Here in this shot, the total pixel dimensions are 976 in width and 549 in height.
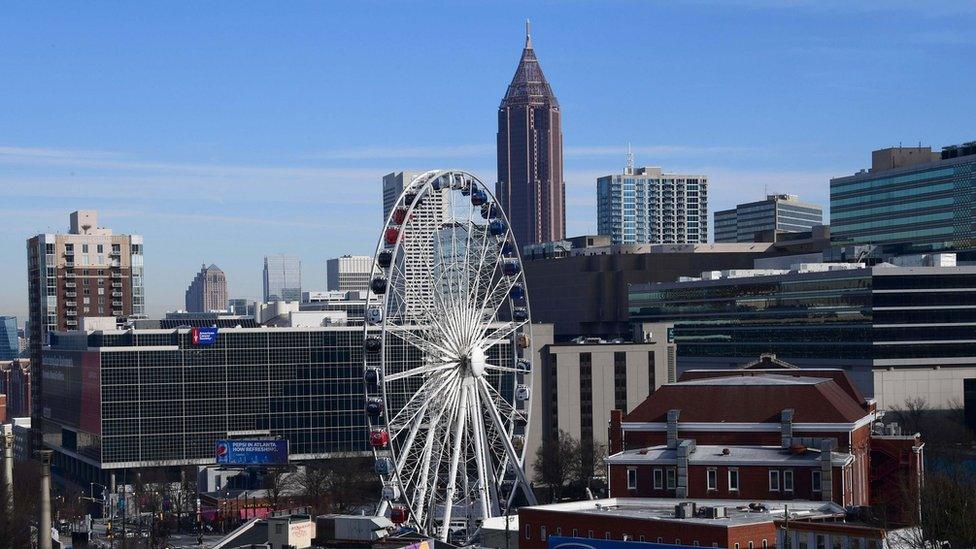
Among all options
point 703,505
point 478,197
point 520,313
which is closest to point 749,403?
point 703,505

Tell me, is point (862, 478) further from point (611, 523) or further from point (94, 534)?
point (94, 534)

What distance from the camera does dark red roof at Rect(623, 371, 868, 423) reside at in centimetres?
10969

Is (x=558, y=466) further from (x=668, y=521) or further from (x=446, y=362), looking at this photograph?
(x=668, y=521)

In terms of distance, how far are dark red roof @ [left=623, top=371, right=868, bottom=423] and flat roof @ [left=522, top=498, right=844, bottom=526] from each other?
8.19 m

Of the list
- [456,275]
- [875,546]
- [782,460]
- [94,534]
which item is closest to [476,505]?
[456,275]

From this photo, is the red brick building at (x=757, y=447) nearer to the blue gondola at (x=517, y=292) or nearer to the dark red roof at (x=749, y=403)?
the dark red roof at (x=749, y=403)

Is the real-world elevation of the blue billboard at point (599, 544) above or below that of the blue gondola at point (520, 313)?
below

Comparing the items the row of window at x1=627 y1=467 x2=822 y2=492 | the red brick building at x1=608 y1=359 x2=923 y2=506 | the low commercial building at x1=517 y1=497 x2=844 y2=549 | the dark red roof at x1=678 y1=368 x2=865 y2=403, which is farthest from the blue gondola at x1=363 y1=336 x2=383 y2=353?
the dark red roof at x1=678 y1=368 x2=865 y2=403

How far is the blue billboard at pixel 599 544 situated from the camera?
295 feet

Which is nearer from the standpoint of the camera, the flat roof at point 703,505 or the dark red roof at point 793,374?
the flat roof at point 703,505


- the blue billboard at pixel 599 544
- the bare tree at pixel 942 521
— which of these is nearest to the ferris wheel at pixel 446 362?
the blue billboard at pixel 599 544

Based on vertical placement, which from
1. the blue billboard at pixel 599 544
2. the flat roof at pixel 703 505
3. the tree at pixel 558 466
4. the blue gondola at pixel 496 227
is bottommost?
the tree at pixel 558 466

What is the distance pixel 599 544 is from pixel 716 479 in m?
15.7

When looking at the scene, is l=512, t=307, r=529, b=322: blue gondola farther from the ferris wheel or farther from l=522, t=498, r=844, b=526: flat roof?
l=522, t=498, r=844, b=526: flat roof
